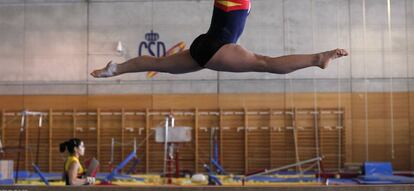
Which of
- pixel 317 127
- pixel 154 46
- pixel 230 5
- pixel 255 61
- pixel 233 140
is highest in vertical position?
pixel 154 46

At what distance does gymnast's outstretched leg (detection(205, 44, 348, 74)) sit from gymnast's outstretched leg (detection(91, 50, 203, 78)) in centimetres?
17

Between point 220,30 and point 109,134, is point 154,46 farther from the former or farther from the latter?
point 220,30

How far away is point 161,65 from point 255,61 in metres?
0.68

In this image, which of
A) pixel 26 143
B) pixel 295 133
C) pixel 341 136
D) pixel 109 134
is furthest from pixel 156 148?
pixel 341 136

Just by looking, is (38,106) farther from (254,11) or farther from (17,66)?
(254,11)

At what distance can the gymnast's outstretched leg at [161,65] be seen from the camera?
377cm

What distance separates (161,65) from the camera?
3.83m

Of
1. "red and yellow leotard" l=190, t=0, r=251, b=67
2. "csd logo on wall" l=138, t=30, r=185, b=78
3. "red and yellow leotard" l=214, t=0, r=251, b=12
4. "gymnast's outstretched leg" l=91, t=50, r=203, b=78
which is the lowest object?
"gymnast's outstretched leg" l=91, t=50, r=203, b=78

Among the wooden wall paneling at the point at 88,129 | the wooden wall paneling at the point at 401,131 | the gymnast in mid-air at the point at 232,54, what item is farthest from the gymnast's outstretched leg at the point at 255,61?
the wooden wall paneling at the point at 88,129

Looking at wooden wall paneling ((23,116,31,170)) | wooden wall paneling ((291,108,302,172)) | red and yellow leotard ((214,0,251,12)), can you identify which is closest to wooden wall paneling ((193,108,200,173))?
wooden wall paneling ((291,108,302,172))

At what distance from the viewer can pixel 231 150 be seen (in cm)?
1548

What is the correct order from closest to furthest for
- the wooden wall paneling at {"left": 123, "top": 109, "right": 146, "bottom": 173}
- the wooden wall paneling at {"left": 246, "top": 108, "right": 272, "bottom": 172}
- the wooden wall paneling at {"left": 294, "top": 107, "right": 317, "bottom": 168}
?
the wooden wall paneling at {"left": 294, "top": 107, "right": 317, "bottom": 168}
the wooden wall paneling at {"left": 246, "top": 108, "right": 272, "bottom": 172}
the wooden wall paneling at {"left": 123, "top": 109, "right": 146, "bottom": 173}

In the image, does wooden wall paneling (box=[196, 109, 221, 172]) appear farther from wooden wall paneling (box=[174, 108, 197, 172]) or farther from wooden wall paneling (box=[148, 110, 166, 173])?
wooden wall paneling (box=[148, 110, 166, 173])

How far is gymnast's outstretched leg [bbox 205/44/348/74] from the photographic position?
356cm
